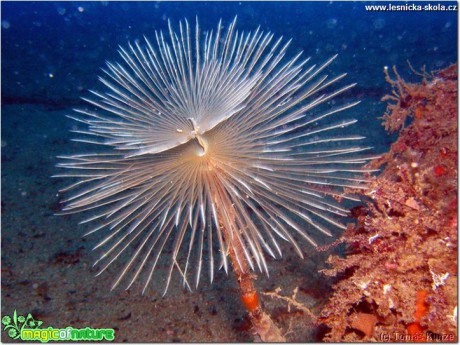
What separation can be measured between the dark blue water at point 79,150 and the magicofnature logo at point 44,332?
0.33 ft

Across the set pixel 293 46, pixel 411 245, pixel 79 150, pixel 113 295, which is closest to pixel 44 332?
pixel 113 295

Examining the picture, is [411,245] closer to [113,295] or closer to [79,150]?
[113,295]

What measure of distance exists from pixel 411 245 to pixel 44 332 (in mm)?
4393

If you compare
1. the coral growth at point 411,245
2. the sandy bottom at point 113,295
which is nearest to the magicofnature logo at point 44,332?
the sandy bottom at point 113,295

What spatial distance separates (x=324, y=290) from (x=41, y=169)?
22.7ft

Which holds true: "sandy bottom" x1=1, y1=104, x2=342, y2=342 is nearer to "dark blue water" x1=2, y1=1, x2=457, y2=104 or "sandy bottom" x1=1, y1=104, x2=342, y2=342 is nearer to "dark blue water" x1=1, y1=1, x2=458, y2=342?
"dark blue water" x1=1, y1=1, x2=458, y2=342

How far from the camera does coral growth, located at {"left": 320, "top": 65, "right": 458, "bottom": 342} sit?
276cm

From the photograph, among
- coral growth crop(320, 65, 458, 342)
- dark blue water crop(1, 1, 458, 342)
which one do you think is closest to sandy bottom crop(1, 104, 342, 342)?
dark blue water crop(1, 1, 458, 342)

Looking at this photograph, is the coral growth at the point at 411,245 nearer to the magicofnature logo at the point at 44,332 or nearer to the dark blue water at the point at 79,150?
the dark blue water at the point at 79,150

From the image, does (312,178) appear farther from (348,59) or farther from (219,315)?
(348,59)

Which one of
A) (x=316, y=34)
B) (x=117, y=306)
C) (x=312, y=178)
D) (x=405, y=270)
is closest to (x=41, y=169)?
(x=117, y=306)

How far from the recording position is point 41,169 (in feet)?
26.3

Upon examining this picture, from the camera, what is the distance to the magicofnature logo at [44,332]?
14.0 feet

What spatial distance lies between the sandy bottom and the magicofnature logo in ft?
0.24
